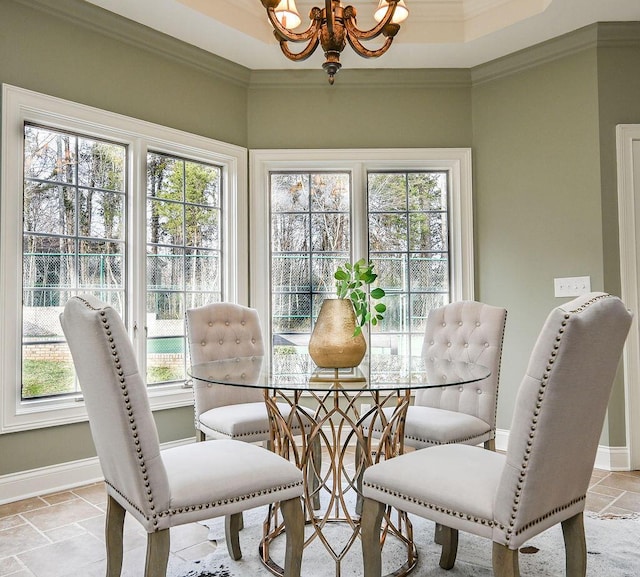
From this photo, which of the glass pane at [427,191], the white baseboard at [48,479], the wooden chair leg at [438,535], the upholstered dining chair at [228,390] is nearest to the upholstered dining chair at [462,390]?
the wooden chair leg at [438,535]

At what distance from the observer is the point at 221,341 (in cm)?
299

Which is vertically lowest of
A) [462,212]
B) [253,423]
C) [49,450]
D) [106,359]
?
[49,450]

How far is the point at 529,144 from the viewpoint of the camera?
3939mm

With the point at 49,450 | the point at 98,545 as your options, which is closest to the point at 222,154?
the point at 49,450

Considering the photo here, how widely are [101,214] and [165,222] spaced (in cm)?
46

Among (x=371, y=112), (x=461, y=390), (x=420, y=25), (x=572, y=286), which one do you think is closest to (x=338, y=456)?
(x=461, y=390)

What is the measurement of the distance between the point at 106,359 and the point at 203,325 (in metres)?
1.43

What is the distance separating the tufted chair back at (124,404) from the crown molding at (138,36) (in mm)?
2431

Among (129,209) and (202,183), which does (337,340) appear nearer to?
(129,209)

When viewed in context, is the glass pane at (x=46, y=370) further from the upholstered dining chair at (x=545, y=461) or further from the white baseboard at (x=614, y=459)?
the white baseboard at (x=614, y=459)

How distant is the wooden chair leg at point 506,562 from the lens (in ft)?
4.78

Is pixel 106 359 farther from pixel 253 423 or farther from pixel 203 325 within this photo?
pixel 203 325

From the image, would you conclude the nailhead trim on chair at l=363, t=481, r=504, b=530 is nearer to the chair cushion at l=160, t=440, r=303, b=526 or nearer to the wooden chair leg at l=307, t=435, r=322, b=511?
the chair cushion at l=160, t=440, r=303, b=526

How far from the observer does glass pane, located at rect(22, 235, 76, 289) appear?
3084mm
